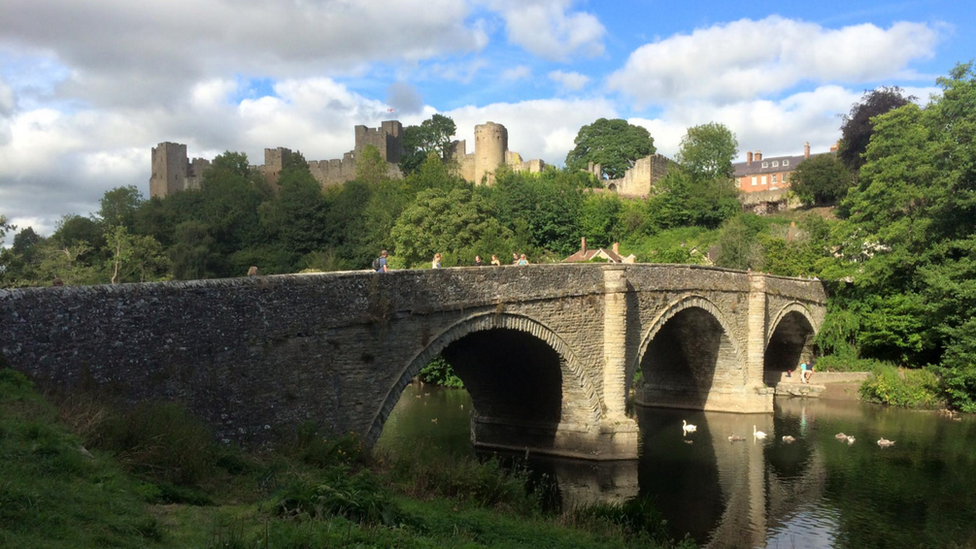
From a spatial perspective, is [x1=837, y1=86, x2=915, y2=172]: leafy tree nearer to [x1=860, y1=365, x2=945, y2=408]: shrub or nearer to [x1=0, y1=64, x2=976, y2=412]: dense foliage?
[x1=0, y1=64, x2=976, y2=412]: dense foliage

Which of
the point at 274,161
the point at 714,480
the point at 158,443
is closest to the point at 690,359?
the point at 714,480

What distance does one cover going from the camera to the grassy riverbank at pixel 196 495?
591 centimetres

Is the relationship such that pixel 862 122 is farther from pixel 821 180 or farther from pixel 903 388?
pixel 903 388

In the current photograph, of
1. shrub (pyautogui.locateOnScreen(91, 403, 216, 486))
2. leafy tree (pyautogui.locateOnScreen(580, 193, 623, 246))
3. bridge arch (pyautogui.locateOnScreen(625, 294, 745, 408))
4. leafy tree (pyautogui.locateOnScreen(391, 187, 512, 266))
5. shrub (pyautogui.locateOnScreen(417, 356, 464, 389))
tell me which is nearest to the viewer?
shrub (pyautogui.locateOnScreen(91, 403, 216, 486))

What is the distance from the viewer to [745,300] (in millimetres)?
28438

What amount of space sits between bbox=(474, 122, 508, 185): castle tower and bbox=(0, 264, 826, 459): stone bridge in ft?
128

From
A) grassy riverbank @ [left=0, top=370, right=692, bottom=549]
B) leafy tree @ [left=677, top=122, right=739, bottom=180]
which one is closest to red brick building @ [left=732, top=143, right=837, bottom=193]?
leafy tree @ [left=677, top=122, right=739, bottom=180]

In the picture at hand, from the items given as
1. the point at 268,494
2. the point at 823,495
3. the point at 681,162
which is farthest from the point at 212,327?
the point at 681,162

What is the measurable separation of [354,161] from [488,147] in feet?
37.8

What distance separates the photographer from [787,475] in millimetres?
20125

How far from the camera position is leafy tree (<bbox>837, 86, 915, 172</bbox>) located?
46.9 meters

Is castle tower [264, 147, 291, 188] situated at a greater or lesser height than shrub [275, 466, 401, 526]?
greater

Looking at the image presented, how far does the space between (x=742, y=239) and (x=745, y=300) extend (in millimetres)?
18176

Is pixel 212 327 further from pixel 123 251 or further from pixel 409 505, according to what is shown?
pixel 123 251
